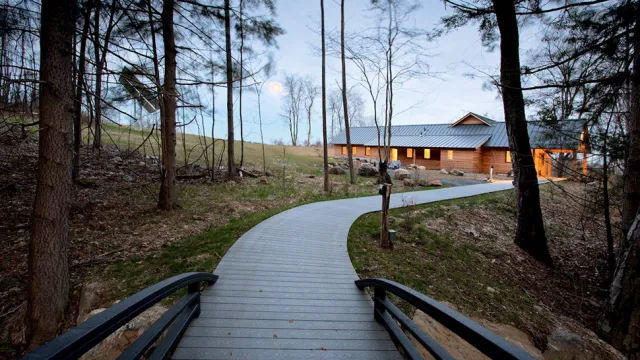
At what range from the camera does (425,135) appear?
30.8 meters

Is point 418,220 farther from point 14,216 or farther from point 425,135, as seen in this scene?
point 425,135

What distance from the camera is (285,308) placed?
369 centimetres

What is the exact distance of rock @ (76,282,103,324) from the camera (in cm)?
413

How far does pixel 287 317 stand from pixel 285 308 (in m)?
0.22

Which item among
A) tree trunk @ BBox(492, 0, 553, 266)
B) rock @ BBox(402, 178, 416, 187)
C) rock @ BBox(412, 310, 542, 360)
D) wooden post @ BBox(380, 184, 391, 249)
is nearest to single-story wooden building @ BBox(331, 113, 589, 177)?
rock @ BBox(402, 178, 416, 187)

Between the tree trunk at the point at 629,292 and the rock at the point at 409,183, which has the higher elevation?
the rock at the point at 409,183

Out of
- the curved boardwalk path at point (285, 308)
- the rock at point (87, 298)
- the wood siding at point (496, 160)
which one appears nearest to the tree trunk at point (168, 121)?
the curved boardwalk path at point (285, 308)

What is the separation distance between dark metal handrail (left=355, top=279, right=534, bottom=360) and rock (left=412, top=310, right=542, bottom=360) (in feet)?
2.38

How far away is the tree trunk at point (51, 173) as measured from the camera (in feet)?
12.5

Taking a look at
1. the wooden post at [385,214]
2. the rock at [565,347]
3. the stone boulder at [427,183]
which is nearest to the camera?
the rock at [565,347]

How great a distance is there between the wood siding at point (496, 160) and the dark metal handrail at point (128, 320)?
28.0 metres

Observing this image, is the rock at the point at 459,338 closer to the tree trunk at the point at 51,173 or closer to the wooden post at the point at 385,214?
the wooden post at the point at 385,214

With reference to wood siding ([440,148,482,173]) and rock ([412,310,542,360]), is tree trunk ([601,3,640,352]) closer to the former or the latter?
rock ([412,310,542,360])

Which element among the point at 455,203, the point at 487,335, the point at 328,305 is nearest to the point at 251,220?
the point at 328,305
